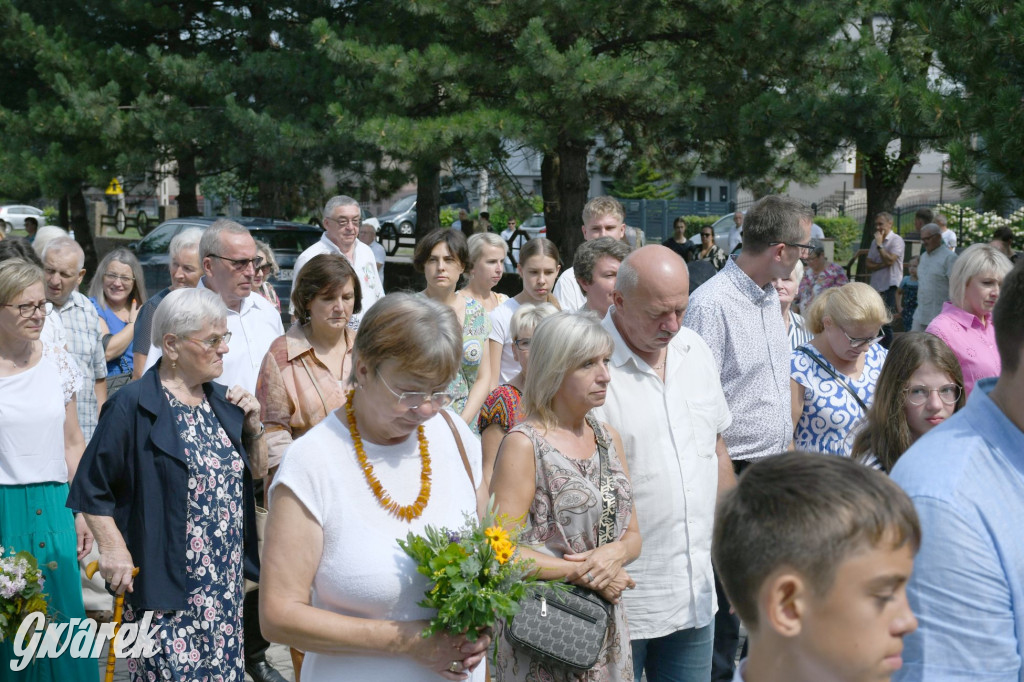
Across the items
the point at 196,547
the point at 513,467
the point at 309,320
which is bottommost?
the point at 196,547

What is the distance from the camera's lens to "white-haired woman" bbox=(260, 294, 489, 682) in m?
2.65

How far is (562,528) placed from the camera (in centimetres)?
336

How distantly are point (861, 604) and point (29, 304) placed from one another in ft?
12.3

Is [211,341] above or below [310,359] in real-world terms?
above

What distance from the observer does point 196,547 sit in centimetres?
388

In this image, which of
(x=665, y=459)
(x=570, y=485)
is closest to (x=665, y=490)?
(x=665, y=459)

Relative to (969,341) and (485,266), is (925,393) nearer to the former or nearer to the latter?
(969,341)

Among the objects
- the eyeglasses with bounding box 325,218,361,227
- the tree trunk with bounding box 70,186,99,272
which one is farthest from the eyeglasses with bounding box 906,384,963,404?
the tree trunk with bounding box 70,186,99,272

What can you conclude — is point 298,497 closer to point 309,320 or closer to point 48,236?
point 309,320

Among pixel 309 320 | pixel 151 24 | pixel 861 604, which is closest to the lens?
pixel 861 604

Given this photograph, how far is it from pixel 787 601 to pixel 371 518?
128 cm

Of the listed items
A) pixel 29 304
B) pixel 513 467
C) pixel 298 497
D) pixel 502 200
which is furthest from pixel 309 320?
pixel 502 200

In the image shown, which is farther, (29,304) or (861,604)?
(29,304)

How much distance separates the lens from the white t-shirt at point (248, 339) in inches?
206
